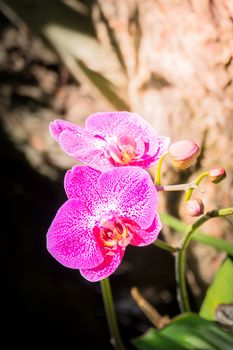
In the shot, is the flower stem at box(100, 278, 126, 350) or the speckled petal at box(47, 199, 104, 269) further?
the flower stem at box(100, 278, 126, 350)

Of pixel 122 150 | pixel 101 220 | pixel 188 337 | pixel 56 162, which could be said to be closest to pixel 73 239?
pixel 101 220

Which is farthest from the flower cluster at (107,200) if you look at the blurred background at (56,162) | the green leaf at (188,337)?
the blurred background at (56,162)

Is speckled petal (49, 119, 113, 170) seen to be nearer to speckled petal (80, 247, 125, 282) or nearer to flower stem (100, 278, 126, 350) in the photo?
speckled petal (80, 247, 125, 282)

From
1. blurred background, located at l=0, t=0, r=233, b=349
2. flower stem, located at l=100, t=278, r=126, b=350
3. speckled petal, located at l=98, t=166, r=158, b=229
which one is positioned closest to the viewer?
speckled petal, located at l=98, t=166, r=158, b=229

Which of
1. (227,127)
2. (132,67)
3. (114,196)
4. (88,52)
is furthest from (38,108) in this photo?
(114,196)

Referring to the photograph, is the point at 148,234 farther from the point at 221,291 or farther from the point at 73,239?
the point at 221,291

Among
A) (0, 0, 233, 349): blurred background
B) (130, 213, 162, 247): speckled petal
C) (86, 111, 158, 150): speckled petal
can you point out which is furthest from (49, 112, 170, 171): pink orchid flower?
(0, 0, 233, 349): blurred background
